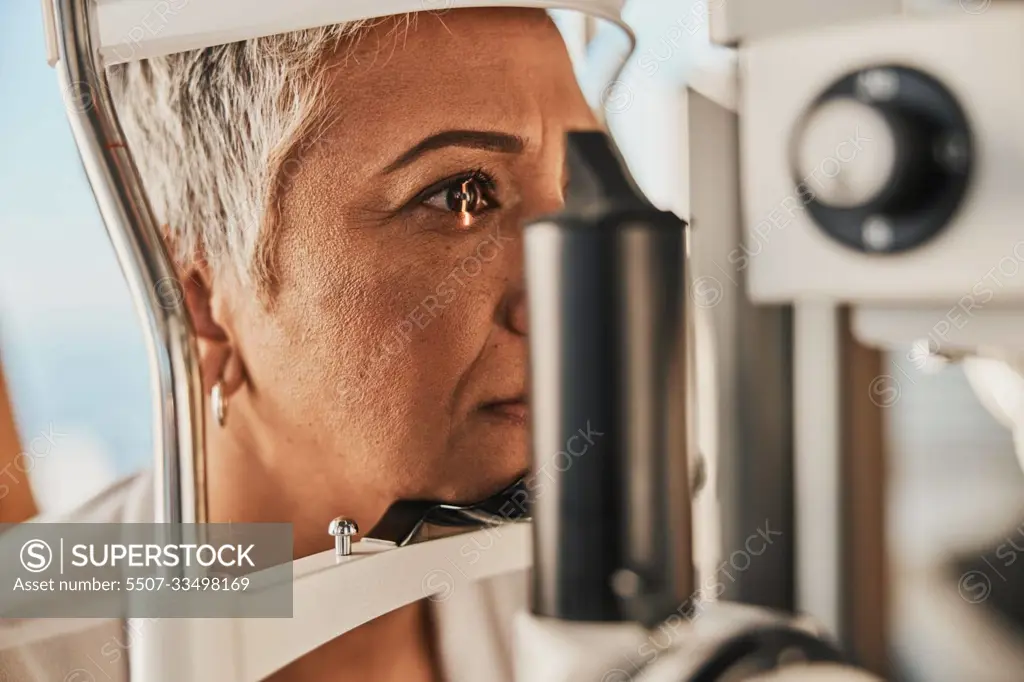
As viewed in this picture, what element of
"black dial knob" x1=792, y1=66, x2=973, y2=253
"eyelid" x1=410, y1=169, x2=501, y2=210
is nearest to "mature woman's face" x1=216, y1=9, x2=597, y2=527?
"eyelid" x1=410, y1=169, x2=501, y2=210

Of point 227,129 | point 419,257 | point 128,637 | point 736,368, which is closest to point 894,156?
point 736,368

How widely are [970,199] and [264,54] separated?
0.37 m

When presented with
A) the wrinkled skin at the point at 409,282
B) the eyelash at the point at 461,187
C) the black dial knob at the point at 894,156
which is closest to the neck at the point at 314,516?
the wrinkled skin at the point at 409,282

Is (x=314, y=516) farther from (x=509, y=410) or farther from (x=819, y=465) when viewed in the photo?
(x=819, y=465)

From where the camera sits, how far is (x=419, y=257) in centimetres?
49

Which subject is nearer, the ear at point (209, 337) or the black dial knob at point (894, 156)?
the black dial knob at point (894, 156)

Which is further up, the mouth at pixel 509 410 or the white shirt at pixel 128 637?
the mouth at pixel 509 410

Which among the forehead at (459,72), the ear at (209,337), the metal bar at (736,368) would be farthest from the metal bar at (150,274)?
the metal bar at (736,368)

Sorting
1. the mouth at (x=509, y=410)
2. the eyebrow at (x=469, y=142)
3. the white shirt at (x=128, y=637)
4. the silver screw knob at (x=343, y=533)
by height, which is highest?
the eyebrow at (x=469, y=142)

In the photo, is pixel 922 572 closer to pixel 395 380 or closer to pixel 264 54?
pixel 395 380

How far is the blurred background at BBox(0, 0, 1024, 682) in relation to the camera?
46 cm

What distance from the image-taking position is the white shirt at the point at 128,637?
0.49m

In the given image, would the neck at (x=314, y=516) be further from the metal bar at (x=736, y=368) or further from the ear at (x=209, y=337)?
the metal bar at (x=736, y=368)

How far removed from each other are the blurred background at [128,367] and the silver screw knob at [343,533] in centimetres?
13
